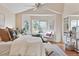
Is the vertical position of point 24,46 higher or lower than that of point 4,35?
lower

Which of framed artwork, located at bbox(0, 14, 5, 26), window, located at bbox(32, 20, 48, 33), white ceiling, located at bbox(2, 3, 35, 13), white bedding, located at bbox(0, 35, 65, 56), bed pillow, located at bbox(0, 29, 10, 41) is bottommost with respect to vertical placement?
white bedding, located at bbox(0, 35, 65, 56)

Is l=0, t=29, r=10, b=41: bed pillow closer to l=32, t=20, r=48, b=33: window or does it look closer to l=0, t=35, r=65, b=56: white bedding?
l=0, t=35, r=65, b=56: white bedding

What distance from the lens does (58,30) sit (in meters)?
2.88

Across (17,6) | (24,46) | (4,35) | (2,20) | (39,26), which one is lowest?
(24,46)

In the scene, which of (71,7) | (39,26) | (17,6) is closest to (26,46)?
(39,26)

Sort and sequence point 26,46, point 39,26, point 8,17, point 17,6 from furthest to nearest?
point 8,17 < point 39,26 < point 26,46 < point 17,6

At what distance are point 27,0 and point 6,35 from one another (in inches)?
72.1

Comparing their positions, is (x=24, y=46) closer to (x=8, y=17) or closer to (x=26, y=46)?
(x=26, y=46)

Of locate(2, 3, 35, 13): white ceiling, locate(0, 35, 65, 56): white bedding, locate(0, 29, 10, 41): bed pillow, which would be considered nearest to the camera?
locate(2, 3, 35, 13): white ceiling

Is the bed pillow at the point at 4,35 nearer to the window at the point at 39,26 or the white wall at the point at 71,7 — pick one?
the window at the point at 39,26

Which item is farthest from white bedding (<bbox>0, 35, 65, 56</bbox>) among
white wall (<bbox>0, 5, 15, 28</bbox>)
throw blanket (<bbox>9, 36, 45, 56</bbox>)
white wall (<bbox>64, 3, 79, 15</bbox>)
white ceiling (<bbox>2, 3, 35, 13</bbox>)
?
white wall (<bbox>64, 3, 79, 15</bbox>)

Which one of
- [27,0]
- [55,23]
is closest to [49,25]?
[55,23]

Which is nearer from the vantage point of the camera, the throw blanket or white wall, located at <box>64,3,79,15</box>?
white wall, located at <box>64,3,79,15</box>

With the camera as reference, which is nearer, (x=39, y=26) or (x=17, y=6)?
(x=17, y=6)
